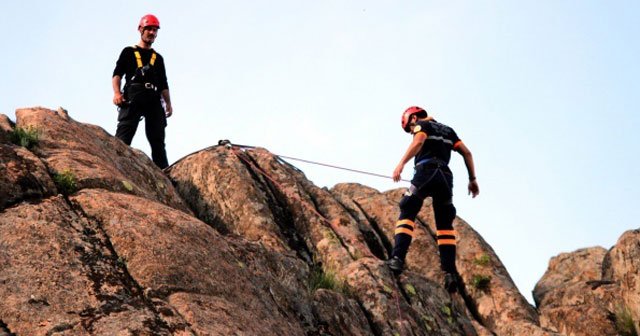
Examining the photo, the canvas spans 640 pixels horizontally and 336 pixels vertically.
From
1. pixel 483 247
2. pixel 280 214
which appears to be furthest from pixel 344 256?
pixel 483 247

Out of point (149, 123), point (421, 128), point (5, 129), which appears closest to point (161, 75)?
point (149, 123)

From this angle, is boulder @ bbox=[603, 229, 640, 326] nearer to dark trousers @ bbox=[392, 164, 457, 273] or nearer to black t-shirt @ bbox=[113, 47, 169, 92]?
dark trousers @ bbox=[392, 164, 457, 273]

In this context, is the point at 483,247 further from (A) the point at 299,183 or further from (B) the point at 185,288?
(B) the point at 185,288

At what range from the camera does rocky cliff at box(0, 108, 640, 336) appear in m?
9.23

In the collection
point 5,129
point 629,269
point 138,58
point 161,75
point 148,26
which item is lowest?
point 629,269

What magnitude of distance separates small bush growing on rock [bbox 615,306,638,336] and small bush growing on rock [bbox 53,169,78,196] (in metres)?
12.4

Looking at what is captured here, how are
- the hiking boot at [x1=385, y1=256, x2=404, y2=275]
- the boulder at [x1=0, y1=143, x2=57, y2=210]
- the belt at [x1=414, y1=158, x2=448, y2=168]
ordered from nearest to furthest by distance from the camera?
1. the boulder at [x1=0, y1=143, x2=57, y2=210]
2. the hiking boot at [x1=385, y1=256, x2=404, y2=275]
3. the belt at [x1=414, y1=158, x2=448, y2=168]

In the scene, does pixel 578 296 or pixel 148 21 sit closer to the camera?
pixel 148 21

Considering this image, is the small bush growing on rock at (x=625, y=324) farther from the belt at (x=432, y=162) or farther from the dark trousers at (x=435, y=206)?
the belt at (x=432, y=162)

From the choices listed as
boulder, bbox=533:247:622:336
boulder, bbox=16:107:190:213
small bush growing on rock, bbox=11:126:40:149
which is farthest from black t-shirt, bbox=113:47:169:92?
boulder, bbox=533:247:622:336

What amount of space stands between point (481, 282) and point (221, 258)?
1044cm

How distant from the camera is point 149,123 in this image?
61.7ft

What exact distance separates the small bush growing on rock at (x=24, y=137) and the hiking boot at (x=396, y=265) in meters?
7.02

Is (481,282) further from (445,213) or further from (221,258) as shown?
(221,258)
